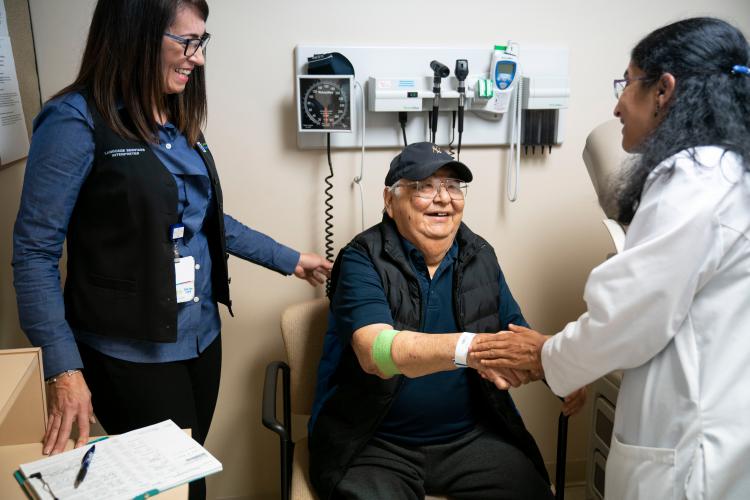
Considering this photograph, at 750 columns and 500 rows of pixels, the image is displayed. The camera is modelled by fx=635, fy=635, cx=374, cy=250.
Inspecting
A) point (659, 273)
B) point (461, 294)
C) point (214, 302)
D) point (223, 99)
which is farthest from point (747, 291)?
point (223, 99)

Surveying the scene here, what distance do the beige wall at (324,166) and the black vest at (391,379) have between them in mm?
466

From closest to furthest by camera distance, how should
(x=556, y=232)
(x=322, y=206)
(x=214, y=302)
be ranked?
1. (x=214, y=302)
2. (x=322, y=206)
3. (x=556, y=232)

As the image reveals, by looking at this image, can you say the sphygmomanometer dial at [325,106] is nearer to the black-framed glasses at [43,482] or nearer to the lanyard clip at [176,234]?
the lanyard clip at [176,234]

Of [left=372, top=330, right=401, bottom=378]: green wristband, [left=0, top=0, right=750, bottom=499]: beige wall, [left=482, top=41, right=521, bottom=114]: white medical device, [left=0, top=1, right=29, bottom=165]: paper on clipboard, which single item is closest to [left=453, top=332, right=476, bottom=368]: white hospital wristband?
[left=372, top=330, right=401, bottom=378]: green wristband

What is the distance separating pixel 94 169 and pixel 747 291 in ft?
4.31

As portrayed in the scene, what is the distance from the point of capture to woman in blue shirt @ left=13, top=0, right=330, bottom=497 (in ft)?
4.36

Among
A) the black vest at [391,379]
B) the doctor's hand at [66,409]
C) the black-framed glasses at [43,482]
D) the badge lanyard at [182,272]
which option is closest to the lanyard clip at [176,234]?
the badge lanyard at [182,272]

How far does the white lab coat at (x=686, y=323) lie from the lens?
1.09m

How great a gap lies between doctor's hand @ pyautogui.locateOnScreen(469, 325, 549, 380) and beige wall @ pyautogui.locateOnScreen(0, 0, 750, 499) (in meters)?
0.79

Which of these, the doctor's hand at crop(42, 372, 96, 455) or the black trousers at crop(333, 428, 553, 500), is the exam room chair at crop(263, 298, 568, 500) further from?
the doctor's hand at crop(42, 372, 96, 455)

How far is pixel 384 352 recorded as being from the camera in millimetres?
1506

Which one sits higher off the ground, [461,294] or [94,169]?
[94,169]

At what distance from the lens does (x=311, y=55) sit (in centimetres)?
200

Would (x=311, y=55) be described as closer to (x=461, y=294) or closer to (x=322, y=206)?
(x=322, y=206)
